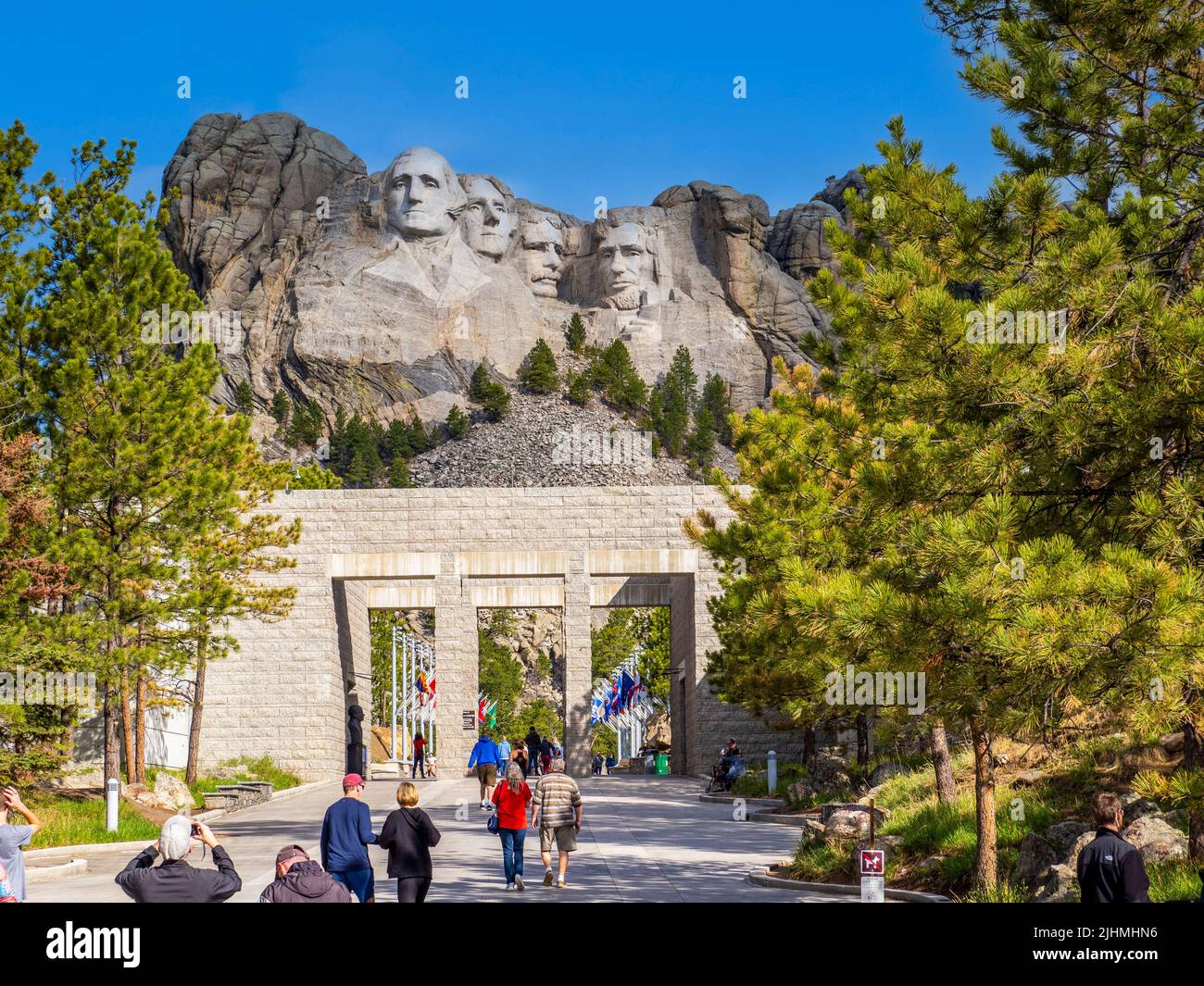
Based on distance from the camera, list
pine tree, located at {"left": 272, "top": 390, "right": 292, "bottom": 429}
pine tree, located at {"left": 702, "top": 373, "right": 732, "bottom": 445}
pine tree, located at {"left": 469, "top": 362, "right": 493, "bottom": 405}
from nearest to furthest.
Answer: pine tree, located at {"left": 272, "top": 390, "right": 292, "bottom": 429} → pine tree, located at {"left": 469, "top": 362, "right": 493, "bottom": 405} → pine tree, located at {"left": 702, "top": 373, "right": 732, "bottom": 445}

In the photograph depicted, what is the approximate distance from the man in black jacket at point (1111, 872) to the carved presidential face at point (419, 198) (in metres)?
126

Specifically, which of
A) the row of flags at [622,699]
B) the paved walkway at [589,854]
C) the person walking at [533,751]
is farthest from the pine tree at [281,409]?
the paved walkway at [589,854]

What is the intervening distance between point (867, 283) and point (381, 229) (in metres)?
126

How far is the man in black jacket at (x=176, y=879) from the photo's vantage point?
6.74 m

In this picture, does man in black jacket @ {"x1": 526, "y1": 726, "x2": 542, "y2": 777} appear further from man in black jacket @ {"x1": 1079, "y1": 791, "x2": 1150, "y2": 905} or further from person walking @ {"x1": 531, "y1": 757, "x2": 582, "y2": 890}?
man in black jacket @ {"x1": 1079, "y1": 791, "x2": 1150, "y2": 905}

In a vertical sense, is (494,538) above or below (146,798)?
above

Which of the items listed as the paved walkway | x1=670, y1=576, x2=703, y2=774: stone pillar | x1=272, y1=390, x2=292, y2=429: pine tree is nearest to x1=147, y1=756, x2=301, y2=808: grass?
the paved walkway

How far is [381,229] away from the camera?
430 ft

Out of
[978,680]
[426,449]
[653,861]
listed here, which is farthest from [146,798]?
[426,449]

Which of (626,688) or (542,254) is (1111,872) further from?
(542,254)

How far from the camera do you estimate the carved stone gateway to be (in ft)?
118

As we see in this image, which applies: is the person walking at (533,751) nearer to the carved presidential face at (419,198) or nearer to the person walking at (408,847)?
the person walking at (408,847)

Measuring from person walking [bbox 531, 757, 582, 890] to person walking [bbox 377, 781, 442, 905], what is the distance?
3977mm
